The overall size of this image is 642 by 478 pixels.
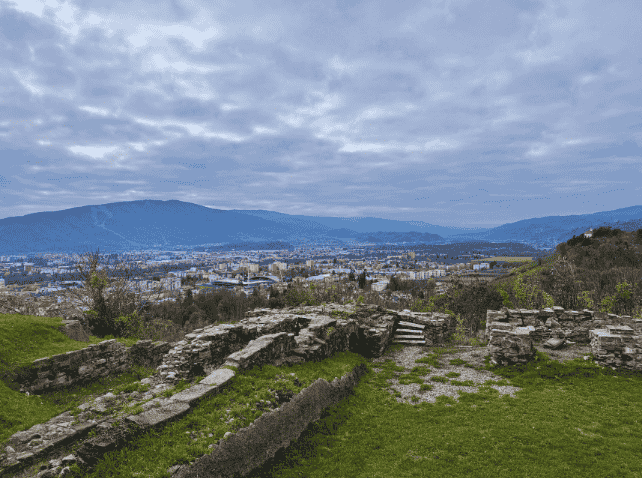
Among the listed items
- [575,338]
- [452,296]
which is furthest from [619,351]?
[452,296]

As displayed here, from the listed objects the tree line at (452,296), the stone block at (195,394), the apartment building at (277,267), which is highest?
the stone block at (195,394)

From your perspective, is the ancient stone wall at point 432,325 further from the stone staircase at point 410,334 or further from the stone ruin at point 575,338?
the stone ruin at point 575,338

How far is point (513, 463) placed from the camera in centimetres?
768

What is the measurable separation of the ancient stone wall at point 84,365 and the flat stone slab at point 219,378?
752 cm

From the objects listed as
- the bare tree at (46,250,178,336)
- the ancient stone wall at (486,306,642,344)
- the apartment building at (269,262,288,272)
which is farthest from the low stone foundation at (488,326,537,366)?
the apartment building at (269,262,288,272)

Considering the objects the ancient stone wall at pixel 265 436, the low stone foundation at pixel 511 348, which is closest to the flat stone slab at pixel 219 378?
the ancient stone wall at pixel 265 436

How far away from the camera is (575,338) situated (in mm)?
19422

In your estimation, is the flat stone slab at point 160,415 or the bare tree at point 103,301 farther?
the bare tree at point 103,301

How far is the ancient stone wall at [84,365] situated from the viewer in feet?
39.1

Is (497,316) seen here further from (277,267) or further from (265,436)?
(277,267)

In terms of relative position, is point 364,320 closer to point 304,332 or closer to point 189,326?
point 304,332

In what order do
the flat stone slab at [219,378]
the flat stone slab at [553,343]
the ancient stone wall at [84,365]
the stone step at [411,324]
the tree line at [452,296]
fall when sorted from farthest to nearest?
the tree line at [452,296], the stone step at [411,324], the flat stone slab at [553,343], the ancient stone wall at [84,365], the flat stone slab at [219,378]

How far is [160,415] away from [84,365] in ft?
29.0

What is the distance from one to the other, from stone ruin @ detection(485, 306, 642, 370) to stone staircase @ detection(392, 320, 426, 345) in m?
4.54
